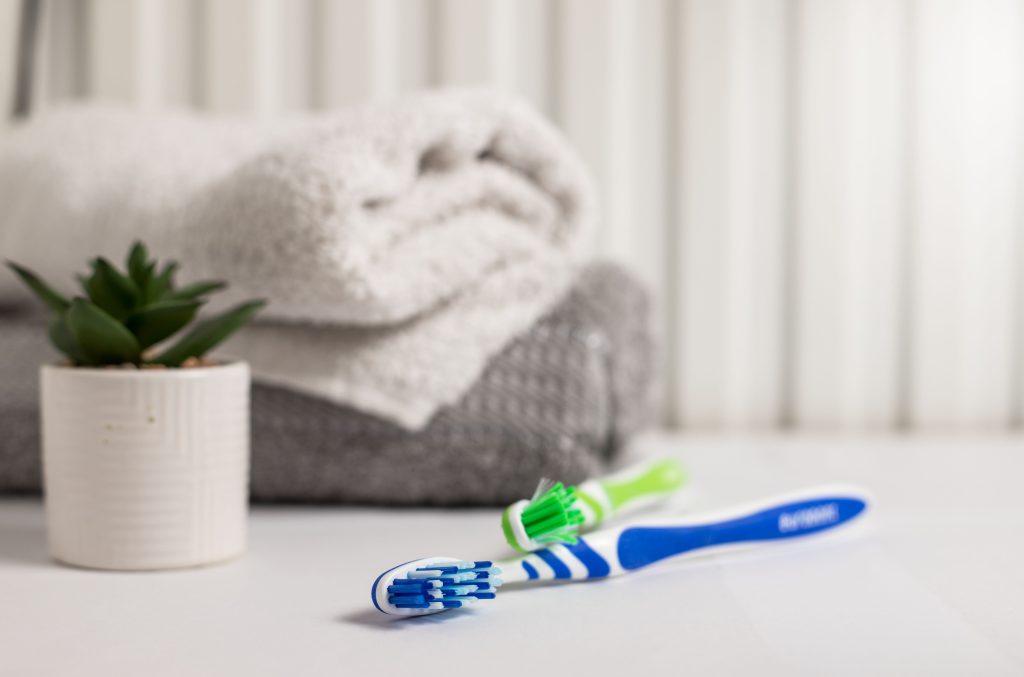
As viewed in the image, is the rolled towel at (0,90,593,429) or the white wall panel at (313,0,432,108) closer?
the rolled towel at (0,90,593,429)

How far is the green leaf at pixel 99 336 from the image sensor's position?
1.57ft

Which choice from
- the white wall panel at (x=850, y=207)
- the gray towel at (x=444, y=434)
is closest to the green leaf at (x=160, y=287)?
the gray towel at (x=444, y=434)

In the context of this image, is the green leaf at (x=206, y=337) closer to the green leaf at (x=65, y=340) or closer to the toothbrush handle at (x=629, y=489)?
the green leaf at (x=65, y=340)

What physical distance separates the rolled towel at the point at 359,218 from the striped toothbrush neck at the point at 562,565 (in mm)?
176

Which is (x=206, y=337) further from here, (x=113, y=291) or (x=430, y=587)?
(x=430, y=587)

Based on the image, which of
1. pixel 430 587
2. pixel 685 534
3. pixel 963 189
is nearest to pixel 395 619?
pixel 430 587

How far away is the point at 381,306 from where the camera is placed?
0.58 metres

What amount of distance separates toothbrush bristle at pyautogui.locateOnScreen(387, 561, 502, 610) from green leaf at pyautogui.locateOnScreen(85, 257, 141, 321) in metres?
0.21

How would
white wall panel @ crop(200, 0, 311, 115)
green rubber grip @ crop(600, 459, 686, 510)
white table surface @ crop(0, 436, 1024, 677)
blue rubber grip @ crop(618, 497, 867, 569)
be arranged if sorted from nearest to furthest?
white table surface @ crop(0, 436, 1024, 677), blue rubber grip @ crop(618, 497, 867, 569), green rubber grip @ crop(600, 459, 686, 510), white wall panel @ crop(200, 0, 311, 115)

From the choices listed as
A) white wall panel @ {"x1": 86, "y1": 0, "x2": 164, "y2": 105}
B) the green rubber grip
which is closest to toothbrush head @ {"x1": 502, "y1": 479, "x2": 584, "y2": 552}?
the green rubber grip

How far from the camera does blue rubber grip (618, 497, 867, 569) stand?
48 cm

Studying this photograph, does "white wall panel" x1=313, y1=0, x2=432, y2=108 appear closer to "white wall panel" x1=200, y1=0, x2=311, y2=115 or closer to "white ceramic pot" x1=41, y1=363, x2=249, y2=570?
"white wall panel" x1=200, y1=0, x2=311, y2=115

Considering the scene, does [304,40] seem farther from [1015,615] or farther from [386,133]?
[1015,615]

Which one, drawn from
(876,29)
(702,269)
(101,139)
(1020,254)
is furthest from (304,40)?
(1020,254)
